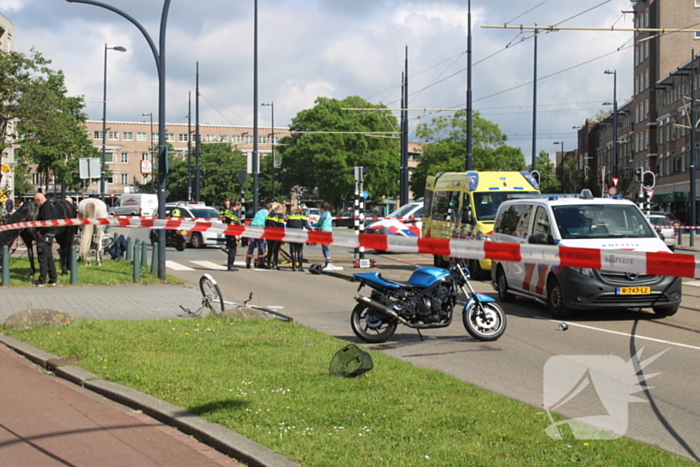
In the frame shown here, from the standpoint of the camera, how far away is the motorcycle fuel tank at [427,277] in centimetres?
976

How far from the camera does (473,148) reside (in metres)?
74.7

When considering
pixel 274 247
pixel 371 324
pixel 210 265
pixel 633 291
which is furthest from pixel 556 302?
pixel 210 265

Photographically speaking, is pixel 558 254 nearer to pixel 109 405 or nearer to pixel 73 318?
pixel 109 405

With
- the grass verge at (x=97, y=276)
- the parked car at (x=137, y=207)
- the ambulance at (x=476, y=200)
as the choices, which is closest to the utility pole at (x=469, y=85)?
the ambulance at (x=476, y=200)

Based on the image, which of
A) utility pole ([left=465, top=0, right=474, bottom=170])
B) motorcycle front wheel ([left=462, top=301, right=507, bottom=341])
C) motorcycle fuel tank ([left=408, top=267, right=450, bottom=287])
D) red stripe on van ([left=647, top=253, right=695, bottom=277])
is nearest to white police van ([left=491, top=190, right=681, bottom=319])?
motorcycle front wheel ([left=462, top=301, right=507, bottom=341])

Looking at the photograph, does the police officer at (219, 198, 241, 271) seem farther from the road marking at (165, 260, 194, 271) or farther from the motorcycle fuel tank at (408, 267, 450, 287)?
the motorcycle fuel tank at (408, 267, 450, 287)

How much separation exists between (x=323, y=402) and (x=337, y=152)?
69.2 metres

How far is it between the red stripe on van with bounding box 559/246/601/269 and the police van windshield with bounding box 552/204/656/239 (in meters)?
6.18

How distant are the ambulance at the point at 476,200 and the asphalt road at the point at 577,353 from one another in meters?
4.63

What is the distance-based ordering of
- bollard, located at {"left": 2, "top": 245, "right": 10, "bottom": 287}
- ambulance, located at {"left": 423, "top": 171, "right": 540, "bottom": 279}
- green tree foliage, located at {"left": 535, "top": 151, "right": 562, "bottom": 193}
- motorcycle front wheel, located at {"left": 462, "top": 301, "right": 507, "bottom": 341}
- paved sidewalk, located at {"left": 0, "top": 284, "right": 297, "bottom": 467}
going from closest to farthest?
1. paved sidewalk, located at {"left": 0, "top": 284, "right": 297, "bottom": 467}
2. motorcycle front wheel, located at {"left": 462, "top": 301, "right": 507, "bottom": 341}
3. bollard, located at {"left": 2, "top": 245, "right": 10, "bottom": 287}
4. ambulance, located at {"left": 423, "top": 171, "right": 540, "bottom": 279}
5. green tree foliage, located at {"left": 535, "top": 151, "right": 562, "bottom": 193}

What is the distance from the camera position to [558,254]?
6434 millimetres

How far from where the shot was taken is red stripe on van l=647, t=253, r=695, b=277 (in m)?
5.38

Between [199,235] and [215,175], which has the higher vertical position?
[215,175]

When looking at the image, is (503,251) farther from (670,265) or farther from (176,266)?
(176,266)
